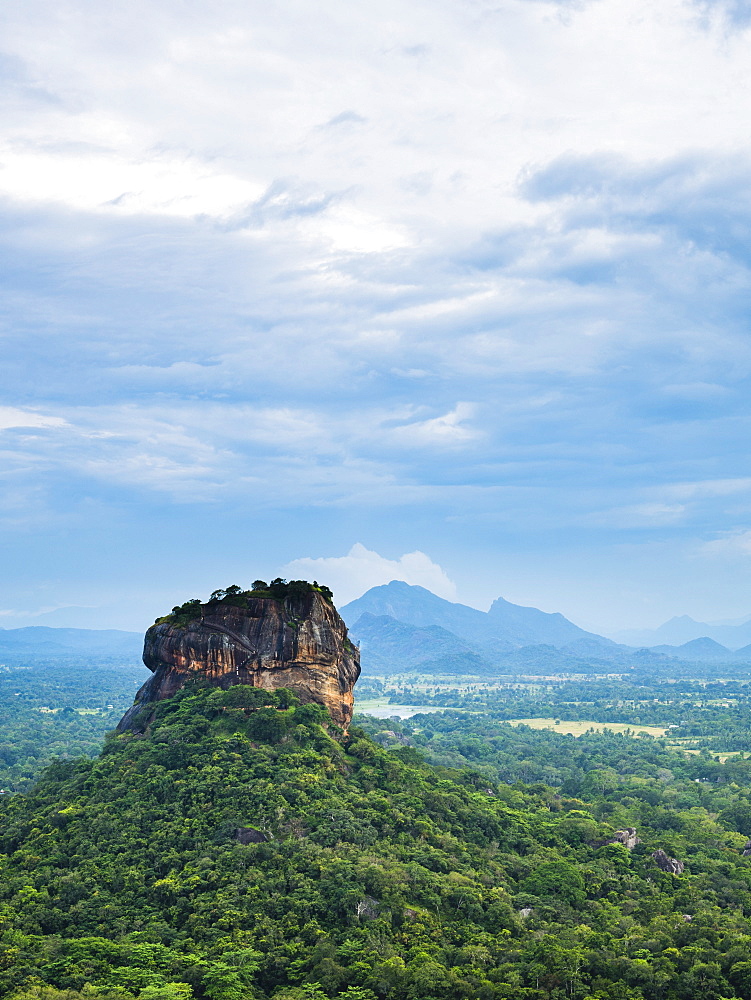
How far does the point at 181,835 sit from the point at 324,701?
603 inches

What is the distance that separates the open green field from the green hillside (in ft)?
297

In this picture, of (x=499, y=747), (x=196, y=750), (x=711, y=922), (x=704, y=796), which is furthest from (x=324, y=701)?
(x=499, y=747)

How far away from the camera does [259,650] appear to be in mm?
51688

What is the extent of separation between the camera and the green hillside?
31.1 meters

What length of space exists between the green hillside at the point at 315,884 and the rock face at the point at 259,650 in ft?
5.62

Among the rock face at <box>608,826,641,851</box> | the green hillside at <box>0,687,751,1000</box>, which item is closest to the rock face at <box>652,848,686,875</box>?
the green hillside at <box>0,687,751,1000</box>

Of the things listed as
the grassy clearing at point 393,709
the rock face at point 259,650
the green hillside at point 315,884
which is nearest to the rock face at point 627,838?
the green hillside at point 315,884

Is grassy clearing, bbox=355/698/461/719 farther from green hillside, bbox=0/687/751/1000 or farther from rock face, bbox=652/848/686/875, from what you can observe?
rock face, bbox=652/848/686/875

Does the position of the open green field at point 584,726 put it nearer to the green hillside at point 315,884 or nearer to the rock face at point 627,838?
the rock face at point 627,838

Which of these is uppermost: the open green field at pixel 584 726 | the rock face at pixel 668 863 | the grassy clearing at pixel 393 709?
the rock face at pixel 668 863

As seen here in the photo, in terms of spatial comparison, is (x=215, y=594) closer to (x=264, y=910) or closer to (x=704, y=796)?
(x=264, y=910)

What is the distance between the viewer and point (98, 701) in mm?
183500

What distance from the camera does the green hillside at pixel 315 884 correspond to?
31.1m

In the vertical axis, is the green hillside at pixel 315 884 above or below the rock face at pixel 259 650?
below
